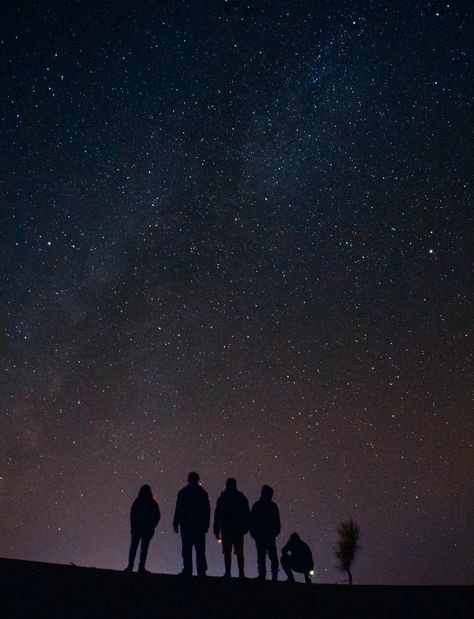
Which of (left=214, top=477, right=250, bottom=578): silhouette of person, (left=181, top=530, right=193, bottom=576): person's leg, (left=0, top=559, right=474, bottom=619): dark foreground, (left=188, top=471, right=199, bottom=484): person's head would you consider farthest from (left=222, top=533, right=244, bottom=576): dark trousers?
(left=0, top=559, right=474, bottom=619): dark foreground

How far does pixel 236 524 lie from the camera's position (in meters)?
8.30

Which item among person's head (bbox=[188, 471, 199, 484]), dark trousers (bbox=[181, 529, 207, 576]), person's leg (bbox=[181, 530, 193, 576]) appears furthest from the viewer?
person's head (bbox=[188, 471, 199, 484])

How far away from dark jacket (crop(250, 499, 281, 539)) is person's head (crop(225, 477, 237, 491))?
0.55 m

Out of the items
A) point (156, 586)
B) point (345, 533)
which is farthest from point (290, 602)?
point (345, 533)

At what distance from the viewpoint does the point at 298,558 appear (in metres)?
9.81

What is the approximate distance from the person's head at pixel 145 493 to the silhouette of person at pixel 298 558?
3.01 meters

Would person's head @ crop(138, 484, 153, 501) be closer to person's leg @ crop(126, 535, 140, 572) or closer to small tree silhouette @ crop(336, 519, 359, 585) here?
person's leg @ crop(126, 535, 140, 572)

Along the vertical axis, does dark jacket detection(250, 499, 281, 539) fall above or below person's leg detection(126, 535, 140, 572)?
above

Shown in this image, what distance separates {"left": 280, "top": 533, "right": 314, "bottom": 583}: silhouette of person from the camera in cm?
979

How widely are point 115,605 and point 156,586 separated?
0.90 metres

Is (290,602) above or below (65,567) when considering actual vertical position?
below

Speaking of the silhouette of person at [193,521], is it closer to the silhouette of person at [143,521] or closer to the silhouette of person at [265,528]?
the silhouette of person at [143,521]

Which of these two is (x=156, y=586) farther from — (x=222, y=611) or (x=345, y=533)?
(x=345, y=533)

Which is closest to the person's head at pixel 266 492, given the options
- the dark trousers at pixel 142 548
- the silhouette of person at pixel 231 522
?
the silhouette of person at pixel 231 522
